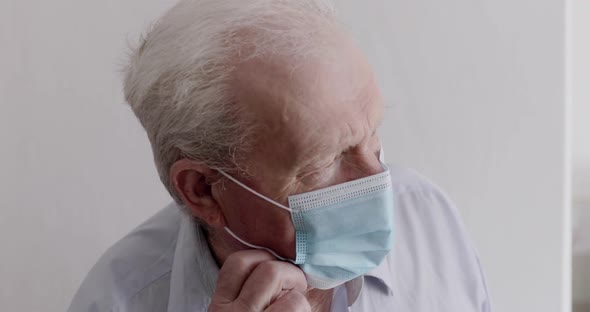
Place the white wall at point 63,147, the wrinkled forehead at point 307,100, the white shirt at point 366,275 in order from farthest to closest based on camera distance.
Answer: the white wall at point 63,147, the white shirt at point 366,275, the wrinkled forehead at point 307,100

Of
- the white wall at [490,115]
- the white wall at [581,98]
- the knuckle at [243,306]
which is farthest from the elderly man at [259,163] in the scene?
the white wall at [581,98]

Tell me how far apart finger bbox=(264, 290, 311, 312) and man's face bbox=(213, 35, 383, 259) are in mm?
69

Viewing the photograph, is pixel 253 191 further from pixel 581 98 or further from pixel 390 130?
pixel 581 98

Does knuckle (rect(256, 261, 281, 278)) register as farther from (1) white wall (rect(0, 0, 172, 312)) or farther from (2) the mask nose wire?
(1) white wall (rect(0, 0, 172, 312))

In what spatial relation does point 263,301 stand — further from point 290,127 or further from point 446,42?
point 446,42

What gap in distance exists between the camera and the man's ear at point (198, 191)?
1.11 m

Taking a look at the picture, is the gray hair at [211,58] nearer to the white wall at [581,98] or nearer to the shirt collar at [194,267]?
the shirt collar at [194,267]

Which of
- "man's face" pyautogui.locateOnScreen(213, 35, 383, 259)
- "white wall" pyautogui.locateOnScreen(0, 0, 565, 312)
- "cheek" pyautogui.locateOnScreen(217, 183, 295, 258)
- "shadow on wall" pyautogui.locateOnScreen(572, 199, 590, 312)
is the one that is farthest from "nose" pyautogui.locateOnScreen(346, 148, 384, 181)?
"shadow on wall" pyautogui.locateOnScreen(572, 199, 590, 312)

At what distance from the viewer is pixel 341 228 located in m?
1.11

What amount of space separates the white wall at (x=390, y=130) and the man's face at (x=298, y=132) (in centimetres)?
52

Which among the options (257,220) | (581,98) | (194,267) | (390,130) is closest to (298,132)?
(257,220)

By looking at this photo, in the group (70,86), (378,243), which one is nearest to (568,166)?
(378,243)

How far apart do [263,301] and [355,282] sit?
0.23 meters

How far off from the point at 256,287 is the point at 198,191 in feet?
0.55
